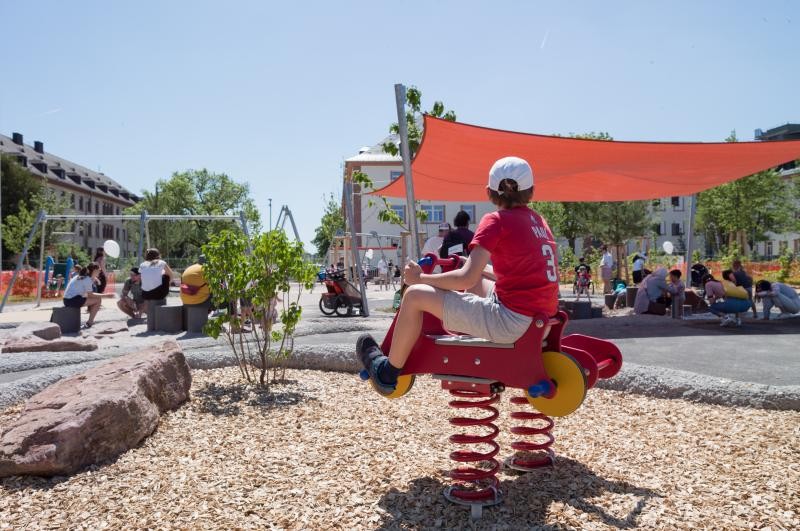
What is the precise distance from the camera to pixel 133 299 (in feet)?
38.3

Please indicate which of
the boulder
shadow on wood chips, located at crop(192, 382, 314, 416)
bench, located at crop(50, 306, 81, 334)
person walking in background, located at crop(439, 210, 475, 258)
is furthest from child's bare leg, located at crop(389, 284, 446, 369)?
bench, located at crop(50, 306, 81, 334)

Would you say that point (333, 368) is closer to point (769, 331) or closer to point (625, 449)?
point (625, 449)

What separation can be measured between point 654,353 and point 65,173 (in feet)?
227

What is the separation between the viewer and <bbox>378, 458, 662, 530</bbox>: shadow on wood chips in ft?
8.09

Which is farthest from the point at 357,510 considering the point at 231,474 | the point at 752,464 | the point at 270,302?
the point at 270,302

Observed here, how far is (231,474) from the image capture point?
302cm

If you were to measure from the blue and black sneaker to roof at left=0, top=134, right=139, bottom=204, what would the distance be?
55.3m

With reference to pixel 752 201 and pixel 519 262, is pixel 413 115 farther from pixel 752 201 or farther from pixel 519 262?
pixel 752 201

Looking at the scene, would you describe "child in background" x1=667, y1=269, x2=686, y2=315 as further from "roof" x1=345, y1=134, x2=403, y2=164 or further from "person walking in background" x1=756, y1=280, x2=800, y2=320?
"roof" x1=345, y1=134, x2=403, y2=164

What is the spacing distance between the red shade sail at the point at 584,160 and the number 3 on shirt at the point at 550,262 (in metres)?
5.05

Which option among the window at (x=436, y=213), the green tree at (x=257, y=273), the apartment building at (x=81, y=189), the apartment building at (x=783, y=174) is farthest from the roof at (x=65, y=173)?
the apartment building at (x=783, y=174)

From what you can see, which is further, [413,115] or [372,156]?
[372,156]

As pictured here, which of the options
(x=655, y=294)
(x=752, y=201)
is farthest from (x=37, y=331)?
(x=752, y=201)

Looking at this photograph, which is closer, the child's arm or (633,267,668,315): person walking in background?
the child's arm
